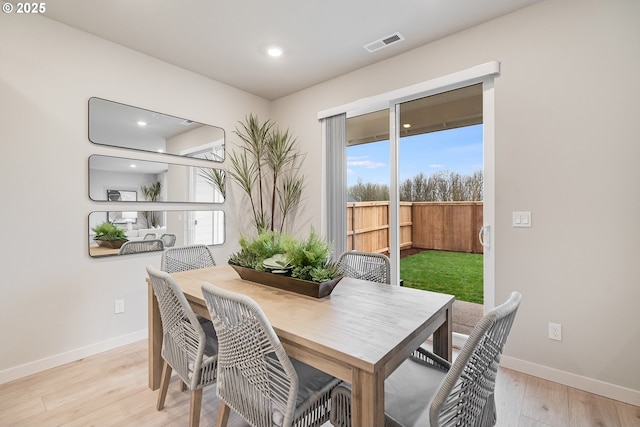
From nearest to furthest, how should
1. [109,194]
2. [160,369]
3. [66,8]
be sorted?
[160,369] < [66,8] < [109,194]

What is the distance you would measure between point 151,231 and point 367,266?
82.8 inches

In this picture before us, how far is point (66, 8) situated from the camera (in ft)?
7.14

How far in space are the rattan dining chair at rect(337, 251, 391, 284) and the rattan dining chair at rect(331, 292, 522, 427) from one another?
0.78 meters

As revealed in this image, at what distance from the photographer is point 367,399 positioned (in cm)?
93

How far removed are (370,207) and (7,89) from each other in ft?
10.2

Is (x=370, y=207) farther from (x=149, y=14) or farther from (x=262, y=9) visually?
(x=149, y=14)

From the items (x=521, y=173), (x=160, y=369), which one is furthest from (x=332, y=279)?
(x=521, y=173)

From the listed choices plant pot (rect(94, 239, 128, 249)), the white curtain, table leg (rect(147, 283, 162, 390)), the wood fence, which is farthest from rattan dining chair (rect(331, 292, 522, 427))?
plant pot (rect(94, 239, 128, 249))

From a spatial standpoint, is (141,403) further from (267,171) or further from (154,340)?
(267,171)

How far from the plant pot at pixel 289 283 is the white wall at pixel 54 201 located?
1.57 m

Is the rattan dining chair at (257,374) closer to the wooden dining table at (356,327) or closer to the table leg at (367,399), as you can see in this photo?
the wooden dining table at (356,327)

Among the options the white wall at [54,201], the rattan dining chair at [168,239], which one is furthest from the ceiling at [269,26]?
the rattan dining chair at [168,239]

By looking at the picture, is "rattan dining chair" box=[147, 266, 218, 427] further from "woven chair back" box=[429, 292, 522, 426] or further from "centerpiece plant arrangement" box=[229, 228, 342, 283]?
"woven chair back" box=[429, 292, 522, 426]

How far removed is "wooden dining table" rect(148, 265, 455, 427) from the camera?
3.10 feet
